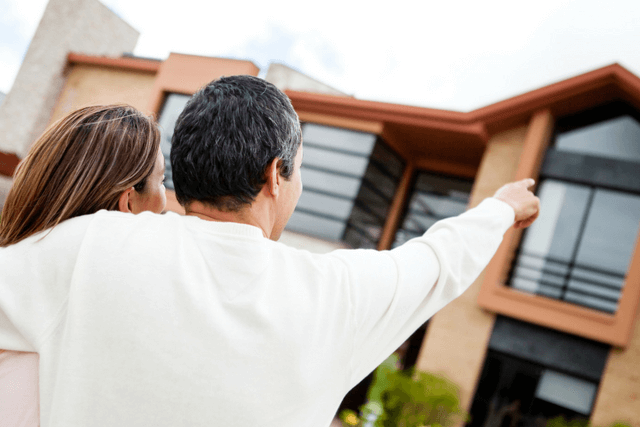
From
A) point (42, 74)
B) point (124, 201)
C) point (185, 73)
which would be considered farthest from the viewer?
point (42, 74)

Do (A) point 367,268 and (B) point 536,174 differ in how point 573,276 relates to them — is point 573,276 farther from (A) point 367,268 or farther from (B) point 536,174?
(A) point 367,268

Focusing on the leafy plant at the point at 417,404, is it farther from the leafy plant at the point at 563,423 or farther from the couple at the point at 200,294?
the couple at the point at 200,294

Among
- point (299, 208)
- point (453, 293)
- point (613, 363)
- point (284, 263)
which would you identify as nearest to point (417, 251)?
point (453, 293)

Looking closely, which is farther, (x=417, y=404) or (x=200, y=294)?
(x=417, y=404)

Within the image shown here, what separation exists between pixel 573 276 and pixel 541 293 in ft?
2.01

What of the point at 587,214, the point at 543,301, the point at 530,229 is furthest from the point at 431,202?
the point at 543,301

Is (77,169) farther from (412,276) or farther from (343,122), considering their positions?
(343,122)

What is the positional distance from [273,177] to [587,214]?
29.8 ft

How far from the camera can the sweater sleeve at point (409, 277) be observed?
2.86 feet

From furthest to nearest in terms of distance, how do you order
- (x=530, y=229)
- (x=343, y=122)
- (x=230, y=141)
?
(x=343, y=122) → (x=530, y=229) → (x=230, y=141)

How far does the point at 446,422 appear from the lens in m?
7.64

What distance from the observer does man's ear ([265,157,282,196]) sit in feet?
3.08

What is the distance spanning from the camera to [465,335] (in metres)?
8.45

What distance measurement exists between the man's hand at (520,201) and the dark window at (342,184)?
29.2 feet
